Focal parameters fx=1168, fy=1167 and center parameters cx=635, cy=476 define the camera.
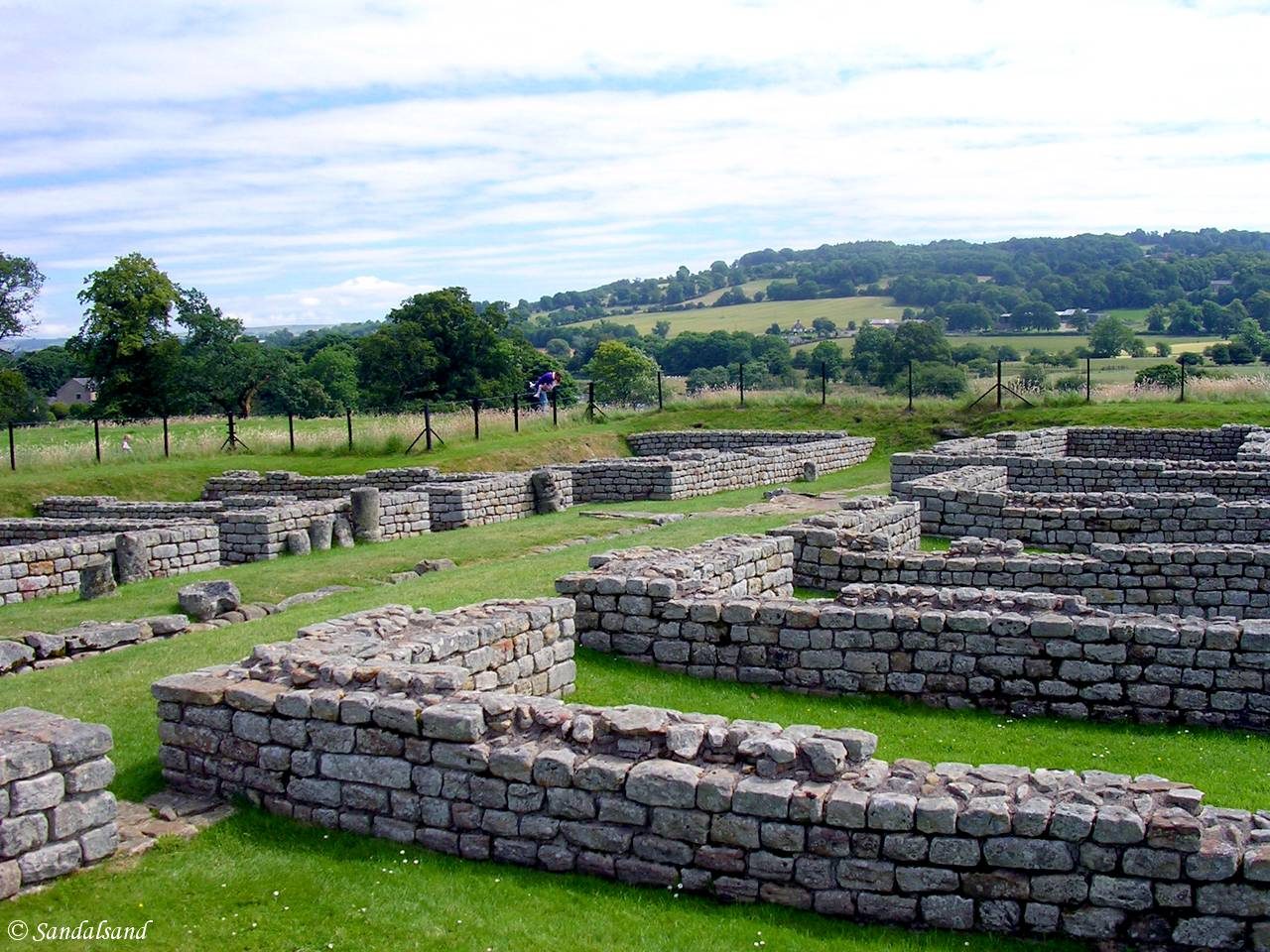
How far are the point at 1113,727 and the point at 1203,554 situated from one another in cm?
520

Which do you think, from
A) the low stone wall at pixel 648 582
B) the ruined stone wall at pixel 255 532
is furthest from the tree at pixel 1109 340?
the low stone wall at pixel 648 582

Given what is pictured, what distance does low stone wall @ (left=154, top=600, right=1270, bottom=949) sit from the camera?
21.2 feet

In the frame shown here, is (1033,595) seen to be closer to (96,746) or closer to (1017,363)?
(96,746)

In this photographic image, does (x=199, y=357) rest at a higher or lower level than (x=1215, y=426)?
higher

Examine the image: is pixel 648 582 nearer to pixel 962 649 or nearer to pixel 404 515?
pixel 962 649

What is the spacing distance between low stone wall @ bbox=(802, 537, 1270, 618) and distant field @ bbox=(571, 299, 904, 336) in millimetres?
116164

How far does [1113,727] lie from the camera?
1068 centimetres

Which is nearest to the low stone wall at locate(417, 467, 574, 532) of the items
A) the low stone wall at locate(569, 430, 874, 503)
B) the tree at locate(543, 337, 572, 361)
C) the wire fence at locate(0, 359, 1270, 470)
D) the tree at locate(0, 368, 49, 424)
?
the low stone wall at locate(569, 430, 874, 503)

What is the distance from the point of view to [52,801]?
7.32 metres

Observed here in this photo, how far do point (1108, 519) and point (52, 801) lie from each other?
54.2 ft

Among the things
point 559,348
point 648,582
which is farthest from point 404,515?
point 559,348

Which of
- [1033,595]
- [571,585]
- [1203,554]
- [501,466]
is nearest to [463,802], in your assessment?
[571,585]

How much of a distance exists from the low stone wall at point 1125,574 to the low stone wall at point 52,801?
10.2 metres

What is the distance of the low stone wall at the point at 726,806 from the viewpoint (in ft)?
21.2
